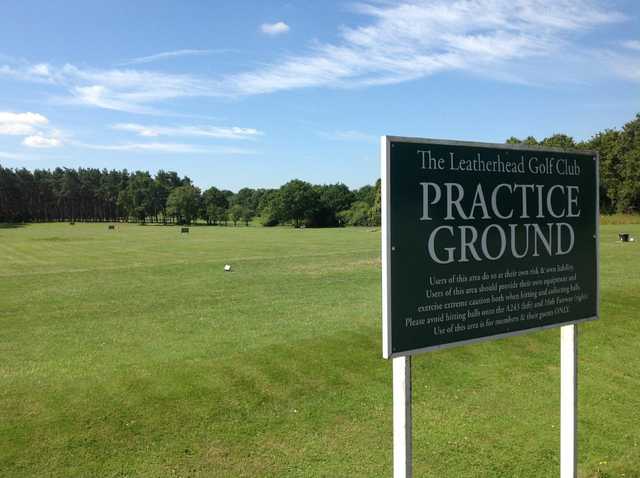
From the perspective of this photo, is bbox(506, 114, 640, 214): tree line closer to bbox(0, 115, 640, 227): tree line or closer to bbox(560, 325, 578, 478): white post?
bbox(0, 115, 640, 227): tree line

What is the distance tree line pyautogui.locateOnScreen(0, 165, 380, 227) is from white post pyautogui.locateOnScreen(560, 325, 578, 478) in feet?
373

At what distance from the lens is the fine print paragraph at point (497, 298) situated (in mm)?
3650

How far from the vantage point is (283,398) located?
7.48 metres

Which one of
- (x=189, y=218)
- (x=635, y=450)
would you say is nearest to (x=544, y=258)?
(x=635, y=450)

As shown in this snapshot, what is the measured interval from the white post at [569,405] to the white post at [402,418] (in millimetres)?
1713

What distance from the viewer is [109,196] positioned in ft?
542

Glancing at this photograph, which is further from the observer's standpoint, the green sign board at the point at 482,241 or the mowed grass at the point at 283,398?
the mowed grass at the point at 283,398

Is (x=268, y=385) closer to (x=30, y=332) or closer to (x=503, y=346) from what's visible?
(x=503, y=346)

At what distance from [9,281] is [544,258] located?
71.5 feet

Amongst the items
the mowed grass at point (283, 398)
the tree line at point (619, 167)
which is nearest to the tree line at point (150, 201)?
the tree line at point (619, 167)

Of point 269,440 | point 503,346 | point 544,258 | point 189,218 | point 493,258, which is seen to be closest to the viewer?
point 493,258

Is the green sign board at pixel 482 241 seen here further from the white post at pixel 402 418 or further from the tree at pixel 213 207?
the tree at pixel 213 207

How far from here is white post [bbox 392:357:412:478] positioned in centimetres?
357

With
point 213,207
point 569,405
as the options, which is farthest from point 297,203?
point 569,405
